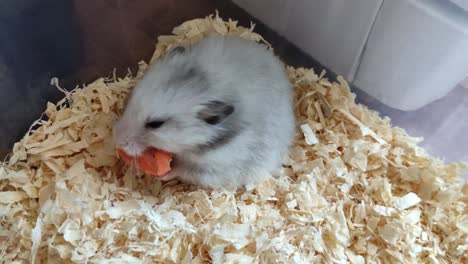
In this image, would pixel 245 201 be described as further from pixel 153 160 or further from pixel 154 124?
pixel 154 124

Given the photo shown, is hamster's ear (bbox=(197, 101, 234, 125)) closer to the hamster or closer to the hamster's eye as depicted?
the hamster

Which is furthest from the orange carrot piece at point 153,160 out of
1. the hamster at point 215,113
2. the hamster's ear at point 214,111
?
the hamster's ear at point 214,111

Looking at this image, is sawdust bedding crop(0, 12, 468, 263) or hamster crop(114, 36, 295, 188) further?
sawdust bedding crop(0, 12, 468, 263)

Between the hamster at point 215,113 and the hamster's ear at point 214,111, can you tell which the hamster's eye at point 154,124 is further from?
the hamster's ear at point 214,111

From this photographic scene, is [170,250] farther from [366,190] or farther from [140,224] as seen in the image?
[366,190]

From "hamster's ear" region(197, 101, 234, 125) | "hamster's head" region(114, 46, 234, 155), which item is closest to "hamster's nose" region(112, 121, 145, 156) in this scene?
"hamster's head" region(114, 46, 234, 155)

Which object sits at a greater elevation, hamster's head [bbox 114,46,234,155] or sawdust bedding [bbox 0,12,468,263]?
hamster's head [bbox 114,46,234,155]

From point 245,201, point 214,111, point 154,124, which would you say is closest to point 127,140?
point 154,124
